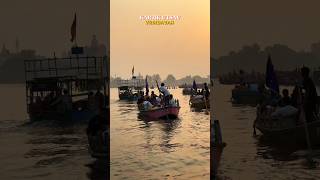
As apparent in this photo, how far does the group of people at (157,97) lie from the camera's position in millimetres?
4363

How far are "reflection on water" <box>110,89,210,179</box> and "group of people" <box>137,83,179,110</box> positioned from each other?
25 cm

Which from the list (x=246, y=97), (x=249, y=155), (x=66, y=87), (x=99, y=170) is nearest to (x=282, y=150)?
(x=249, y=155)

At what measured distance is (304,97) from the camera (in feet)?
12.0

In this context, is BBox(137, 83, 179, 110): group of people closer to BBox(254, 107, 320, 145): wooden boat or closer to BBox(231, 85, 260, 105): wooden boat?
BBox(231, 85, 260, 105): wooden boat

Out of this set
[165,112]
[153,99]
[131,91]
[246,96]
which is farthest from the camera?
[153,99]

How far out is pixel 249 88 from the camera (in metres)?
3.85

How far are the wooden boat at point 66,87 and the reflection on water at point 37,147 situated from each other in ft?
0.29

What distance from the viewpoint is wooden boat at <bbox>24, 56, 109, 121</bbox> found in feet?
12.2

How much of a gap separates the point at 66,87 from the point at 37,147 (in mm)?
592

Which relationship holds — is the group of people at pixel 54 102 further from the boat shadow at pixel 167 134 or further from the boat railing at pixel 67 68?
the boat shadow at pixel 167 134

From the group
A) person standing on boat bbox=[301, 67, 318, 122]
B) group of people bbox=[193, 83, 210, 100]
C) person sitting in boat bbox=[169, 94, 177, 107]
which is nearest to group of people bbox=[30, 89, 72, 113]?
person sitting in boat bbox=[169, 94, 177, 107]

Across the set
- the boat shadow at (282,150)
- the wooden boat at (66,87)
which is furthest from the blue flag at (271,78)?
the wooden boat at (66,87)

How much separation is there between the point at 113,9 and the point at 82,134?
1.26m

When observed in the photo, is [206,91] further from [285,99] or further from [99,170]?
[99,170]
